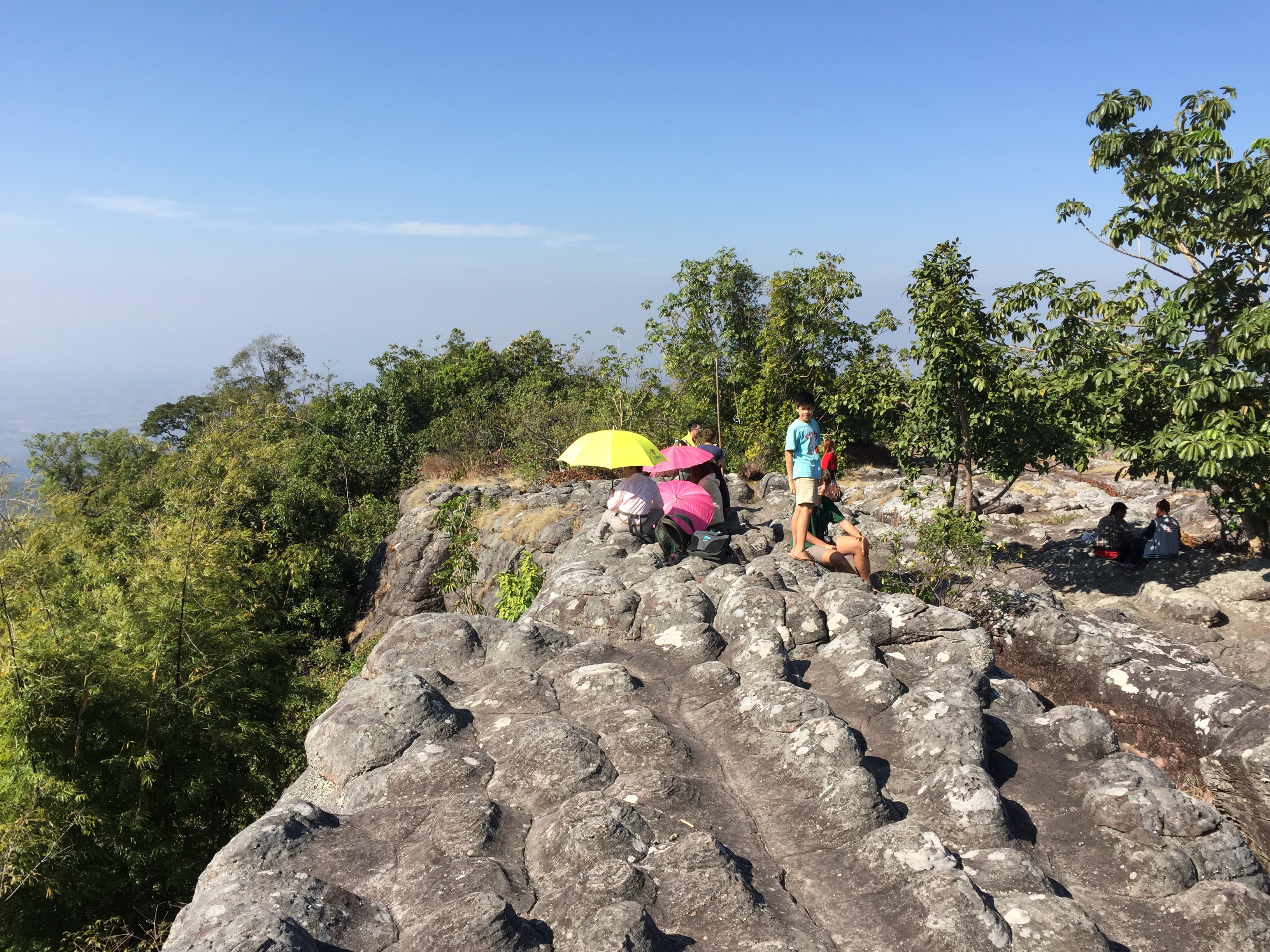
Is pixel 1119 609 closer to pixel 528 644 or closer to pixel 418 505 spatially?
pixel 528 644

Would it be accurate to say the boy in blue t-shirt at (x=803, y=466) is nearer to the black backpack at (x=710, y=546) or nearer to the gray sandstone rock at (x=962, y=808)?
the black backpack at (x=710, y=546)

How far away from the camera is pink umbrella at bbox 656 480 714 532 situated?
8.02 metres

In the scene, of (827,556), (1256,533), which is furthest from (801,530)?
(1256,533)

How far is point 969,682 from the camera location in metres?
4.93

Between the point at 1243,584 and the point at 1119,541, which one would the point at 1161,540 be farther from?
the point at 1243,584

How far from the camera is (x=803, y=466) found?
736 centimetres

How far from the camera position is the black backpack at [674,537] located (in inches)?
309

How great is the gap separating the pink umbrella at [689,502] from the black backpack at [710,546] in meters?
0.20

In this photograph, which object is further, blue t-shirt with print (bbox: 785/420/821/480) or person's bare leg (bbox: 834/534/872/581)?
person's bare leg (bbox: 834/534/872/581)

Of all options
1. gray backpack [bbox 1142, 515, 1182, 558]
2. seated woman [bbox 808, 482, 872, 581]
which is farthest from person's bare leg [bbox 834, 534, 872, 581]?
gray backpack [bbox 1142, 515, 1182, 558]

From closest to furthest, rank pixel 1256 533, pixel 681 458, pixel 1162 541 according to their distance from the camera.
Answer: pixel 681 458 → pixel 1256 533 → pixel 1162 541

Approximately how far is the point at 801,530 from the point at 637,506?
1762mm

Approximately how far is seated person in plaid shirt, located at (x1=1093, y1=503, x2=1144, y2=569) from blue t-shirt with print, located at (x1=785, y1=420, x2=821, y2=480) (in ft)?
21.1

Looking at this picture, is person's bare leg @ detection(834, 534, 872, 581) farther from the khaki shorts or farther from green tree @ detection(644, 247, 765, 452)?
green tree @ detection(644, 247, 765, 452)
